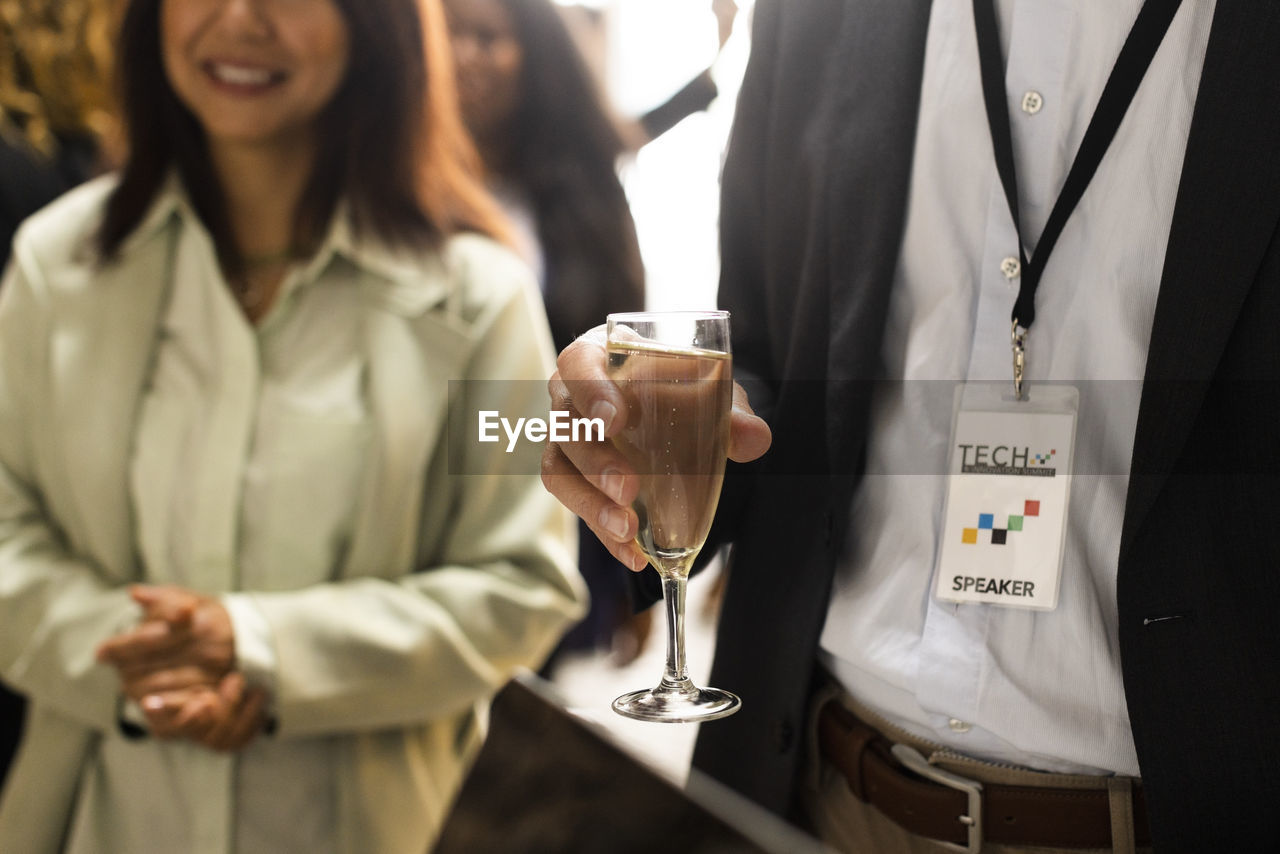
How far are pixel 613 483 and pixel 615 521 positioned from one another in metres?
0.03

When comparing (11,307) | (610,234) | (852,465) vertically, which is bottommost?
(852,465)

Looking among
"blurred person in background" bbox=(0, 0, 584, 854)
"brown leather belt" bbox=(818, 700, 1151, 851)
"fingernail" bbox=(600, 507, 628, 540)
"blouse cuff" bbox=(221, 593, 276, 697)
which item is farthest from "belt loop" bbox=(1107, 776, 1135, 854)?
"blouse cuff" bbox=(221, 593, 276, 697)

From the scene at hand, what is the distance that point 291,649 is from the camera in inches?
60.8

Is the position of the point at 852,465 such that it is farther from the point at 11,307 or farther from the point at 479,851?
the point at 11,307

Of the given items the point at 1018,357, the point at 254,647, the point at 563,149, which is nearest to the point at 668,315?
the point at 1018,357

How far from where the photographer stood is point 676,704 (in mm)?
693

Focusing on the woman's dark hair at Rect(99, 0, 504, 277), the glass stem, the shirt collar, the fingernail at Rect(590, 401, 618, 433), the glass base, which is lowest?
the glass base

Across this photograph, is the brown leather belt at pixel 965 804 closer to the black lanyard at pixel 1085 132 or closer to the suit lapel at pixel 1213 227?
the suit lapel at pixel 1213 227

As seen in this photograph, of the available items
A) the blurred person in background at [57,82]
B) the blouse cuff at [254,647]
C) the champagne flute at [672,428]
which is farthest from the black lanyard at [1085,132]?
→ the blurred person in background at [57,82]

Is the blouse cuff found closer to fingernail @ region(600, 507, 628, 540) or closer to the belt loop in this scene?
fingernail @ region(600, 507, 628, 540)

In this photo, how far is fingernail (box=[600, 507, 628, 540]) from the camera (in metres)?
0.73

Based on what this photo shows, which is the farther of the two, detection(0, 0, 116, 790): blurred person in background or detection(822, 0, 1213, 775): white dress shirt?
detection(0, 0, 116, 790): blurred person in background

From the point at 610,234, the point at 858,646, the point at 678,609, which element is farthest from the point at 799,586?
the point at 610,234

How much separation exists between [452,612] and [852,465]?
787mm
